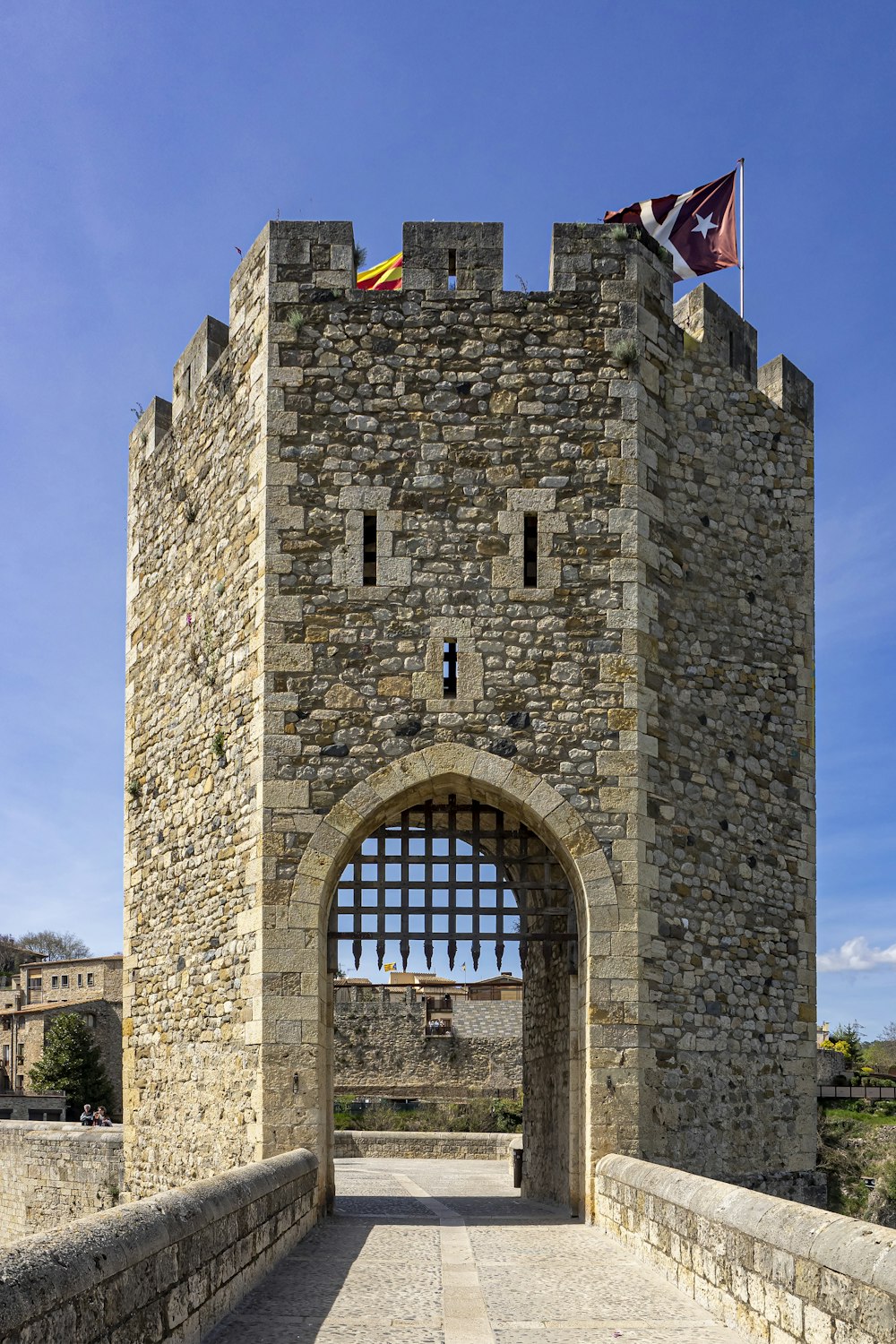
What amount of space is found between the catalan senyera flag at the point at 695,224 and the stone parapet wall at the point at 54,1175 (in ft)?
30.9

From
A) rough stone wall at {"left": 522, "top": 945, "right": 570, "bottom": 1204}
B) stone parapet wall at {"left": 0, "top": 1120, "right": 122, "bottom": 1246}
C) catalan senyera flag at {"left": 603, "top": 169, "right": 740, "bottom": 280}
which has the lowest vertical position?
stone parapet wall at {"left": 0, "top": 1120, "right": 122, "bottom": 1246}

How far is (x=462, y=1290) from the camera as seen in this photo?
6.30m

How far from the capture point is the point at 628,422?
32.7 ft

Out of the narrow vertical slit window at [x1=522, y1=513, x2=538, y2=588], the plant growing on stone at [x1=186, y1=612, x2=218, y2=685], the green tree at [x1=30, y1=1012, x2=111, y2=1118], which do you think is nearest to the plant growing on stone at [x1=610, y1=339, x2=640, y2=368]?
the narrow vertical slit window at [x1=522, y1=513, x2=538, y2=588]

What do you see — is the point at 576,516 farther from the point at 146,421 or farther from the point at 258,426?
the point at 146,421

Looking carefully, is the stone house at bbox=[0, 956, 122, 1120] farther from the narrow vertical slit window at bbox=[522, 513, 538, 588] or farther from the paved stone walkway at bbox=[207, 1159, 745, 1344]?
the narrow vertical slit window at bbox=[522, 513, 538, 588]

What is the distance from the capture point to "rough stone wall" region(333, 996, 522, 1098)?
2775 cm

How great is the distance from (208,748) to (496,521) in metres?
2.87

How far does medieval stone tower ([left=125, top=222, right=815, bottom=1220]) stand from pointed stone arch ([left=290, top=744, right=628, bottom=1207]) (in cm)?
2

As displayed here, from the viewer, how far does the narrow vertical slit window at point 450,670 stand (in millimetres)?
9656

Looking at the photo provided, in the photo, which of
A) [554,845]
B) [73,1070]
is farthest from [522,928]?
[73,1070]

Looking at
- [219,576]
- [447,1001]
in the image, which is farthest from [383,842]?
[447,1001]

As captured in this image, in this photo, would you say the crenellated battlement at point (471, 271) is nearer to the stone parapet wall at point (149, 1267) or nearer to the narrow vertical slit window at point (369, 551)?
the narrow vertical slit window at point (369, 551)

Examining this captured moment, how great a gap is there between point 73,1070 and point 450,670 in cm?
3111
